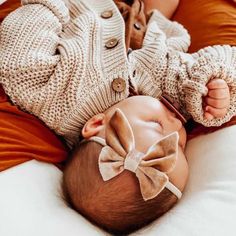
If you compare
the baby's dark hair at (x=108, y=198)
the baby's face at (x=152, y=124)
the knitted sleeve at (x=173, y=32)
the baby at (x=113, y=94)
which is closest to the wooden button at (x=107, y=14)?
the baby at (x=113, y=94)

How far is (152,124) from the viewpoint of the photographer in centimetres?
84

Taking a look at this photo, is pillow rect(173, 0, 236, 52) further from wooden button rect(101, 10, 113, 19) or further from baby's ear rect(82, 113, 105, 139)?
baby's ear rect(82, 113, 105, 139)

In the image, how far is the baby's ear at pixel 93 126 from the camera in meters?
0.85

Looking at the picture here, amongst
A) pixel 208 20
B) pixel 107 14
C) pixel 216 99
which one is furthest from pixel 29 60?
pixel 208 20

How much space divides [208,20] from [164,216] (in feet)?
1.72

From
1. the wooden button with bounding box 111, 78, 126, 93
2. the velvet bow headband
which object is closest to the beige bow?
the velvet bow headband

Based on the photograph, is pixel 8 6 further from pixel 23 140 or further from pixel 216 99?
pixel 216 99

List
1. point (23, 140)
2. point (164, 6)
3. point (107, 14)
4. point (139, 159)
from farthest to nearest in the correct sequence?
point (164, 6), point (107, 14), point (23, 140), point (139, 159)

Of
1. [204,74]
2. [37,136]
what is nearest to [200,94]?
[204,74]

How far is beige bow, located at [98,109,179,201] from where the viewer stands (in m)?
0.74

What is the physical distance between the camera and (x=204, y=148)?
0.91m

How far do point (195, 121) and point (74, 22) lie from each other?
1.08ft

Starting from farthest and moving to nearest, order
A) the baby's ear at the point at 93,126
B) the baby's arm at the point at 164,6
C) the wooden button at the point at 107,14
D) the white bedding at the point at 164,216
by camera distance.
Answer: the baby's arm at the point at 164,6
the wooden button at the point at 107,14
the baby's ear at the point at 93,126
the white bedding at the point at 164,216

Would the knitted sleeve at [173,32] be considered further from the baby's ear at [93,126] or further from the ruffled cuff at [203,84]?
the baby's ear at [93,126]
